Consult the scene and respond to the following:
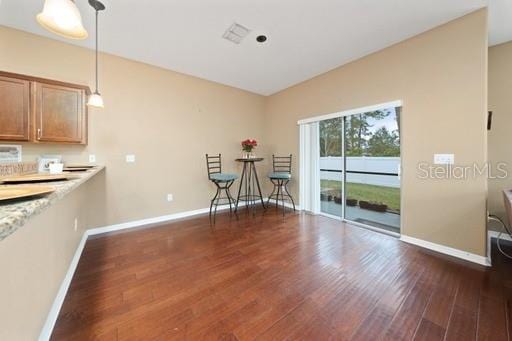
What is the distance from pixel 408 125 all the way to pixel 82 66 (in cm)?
449

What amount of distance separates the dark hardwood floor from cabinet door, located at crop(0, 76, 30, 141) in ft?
4.90

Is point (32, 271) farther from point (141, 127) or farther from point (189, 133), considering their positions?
point (189, 133)

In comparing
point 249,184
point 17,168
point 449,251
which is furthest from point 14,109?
point 449,251

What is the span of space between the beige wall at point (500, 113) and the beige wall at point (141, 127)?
13.2ft

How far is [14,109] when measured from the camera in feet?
7.15

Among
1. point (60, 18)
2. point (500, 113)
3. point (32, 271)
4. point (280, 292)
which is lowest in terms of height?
point (280, 292)

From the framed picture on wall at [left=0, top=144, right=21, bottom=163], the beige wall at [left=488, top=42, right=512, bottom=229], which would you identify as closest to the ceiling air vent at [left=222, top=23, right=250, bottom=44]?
the framed picture on wall at [left=0, top=144, right=21, bottom=163]

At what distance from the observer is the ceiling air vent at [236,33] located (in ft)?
7.96

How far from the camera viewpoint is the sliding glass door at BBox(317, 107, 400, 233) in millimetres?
2965

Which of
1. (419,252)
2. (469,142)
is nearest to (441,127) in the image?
(469,142)

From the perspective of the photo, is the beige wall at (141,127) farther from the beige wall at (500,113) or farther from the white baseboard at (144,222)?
the beige wall at (500,113)

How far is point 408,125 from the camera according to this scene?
2596 mm

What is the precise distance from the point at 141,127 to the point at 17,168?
147 centimetres

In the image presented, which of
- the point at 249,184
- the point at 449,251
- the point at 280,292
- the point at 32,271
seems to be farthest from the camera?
the point at 249,184
